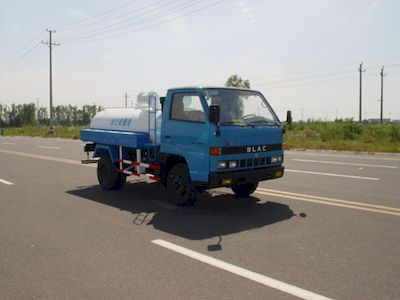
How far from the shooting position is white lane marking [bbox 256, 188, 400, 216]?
24.1ft

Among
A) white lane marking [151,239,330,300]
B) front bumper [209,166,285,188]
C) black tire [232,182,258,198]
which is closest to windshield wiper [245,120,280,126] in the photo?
front bumper [209,166,285,188]

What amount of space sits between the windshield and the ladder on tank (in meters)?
1.69

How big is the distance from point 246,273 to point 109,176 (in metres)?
6.12

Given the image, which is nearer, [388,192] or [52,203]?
[52,203]

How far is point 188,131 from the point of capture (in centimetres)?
757

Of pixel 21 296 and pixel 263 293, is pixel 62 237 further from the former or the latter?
pixel 263 293

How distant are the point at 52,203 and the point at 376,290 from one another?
646 centimetres

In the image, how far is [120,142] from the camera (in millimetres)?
9227

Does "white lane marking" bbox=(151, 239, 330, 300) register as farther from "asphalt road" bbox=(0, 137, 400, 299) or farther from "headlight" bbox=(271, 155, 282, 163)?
"headlight" bbox=(271, 155, 282, 163)

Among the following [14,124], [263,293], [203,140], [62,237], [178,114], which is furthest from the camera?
[14,124]

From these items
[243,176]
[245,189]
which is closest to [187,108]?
[243,176]

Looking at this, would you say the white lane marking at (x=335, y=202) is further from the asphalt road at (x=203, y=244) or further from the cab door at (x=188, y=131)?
the cab door at (x=188, y=131)

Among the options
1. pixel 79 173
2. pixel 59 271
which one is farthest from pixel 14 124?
pixel 59 271

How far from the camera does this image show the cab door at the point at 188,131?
284 inches
